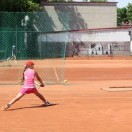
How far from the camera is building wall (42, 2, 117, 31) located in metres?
64.5

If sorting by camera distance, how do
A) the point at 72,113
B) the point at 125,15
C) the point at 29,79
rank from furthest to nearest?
the point at 125,15 → the point at 29,79 → the point at 72,113

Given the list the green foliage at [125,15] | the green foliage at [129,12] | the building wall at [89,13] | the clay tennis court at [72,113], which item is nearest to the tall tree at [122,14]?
the green foliage at [125,15]

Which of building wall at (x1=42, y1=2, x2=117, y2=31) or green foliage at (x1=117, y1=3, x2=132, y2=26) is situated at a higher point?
green foliage at (x1=117, y1=3, x2=132, y2=26)

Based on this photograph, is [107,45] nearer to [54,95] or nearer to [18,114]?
[54,95]

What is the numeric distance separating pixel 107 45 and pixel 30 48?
2786cm

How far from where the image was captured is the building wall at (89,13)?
212 feet

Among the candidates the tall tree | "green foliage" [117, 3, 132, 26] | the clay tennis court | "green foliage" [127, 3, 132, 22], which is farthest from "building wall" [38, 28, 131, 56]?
the tall tree

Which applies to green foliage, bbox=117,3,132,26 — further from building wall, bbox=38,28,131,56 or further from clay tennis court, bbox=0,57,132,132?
clay tennis court, bbox=0,57,132,132

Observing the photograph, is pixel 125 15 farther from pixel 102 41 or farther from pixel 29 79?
pixel 29 79

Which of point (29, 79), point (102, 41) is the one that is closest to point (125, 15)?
point (102, 41)

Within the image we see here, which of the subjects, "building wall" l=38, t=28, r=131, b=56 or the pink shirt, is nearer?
the pink shirt

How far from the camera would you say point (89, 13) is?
65.5m

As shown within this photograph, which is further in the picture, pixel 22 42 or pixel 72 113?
pixel 22 42

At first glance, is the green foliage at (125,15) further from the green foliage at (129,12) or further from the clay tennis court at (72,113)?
the clay tennis court at (72,113)
